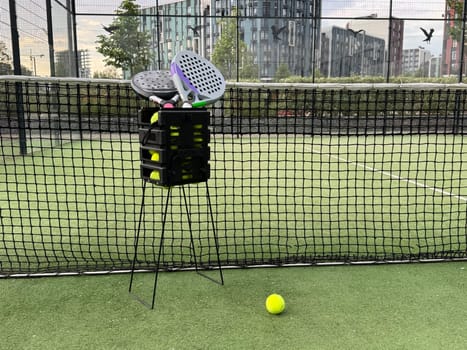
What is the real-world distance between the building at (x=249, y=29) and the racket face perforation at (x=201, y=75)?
961 centimetres

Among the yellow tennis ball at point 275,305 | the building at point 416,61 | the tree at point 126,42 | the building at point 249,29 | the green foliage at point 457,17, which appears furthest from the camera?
the building at point 416,61

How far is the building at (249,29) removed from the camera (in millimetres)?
11586

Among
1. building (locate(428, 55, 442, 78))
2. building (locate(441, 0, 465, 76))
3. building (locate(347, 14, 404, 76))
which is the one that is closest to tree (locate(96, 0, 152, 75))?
building (locate(347, 14, 404, 76))

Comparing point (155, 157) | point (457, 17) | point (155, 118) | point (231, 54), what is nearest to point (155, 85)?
point (155, 118)

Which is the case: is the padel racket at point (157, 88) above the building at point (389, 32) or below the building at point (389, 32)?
below

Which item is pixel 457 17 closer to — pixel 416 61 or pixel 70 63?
pixel 416 61

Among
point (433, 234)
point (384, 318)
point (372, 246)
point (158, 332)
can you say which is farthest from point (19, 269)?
point (433, 234)

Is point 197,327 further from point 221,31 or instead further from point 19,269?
point 221,31

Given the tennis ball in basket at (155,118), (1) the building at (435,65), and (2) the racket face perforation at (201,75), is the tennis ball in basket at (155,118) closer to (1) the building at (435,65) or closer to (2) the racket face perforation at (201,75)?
(2) the racket face perforation at (201,75)

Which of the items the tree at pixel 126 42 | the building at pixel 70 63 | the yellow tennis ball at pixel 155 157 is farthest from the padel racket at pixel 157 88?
the tree at pixel 126 42

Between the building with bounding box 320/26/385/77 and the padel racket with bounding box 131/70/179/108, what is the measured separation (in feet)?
34.8

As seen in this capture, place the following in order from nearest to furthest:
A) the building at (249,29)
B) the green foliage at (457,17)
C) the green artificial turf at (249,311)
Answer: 1. the green artificial turf at (249,311)
2. the building at (249,29)
3. the green foliage at (457,17)

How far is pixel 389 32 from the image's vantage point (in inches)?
478

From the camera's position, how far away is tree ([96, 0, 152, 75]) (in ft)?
37.6
